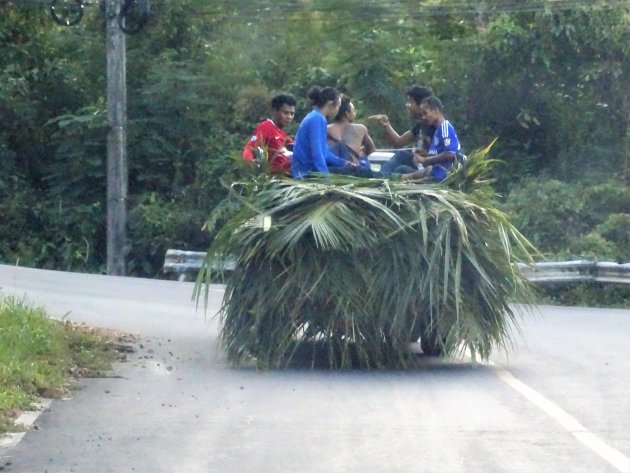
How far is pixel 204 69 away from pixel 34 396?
57.8 ft

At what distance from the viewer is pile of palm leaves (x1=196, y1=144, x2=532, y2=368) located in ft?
33.2

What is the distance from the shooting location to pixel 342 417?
8602mm

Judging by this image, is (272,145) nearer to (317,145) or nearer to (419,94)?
(317,145)

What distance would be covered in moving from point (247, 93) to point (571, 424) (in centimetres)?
1814

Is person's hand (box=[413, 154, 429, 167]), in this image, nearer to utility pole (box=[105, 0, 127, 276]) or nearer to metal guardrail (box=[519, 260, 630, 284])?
metal guardrail (box=[519, 260, 630, 284])

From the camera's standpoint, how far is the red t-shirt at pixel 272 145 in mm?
11305

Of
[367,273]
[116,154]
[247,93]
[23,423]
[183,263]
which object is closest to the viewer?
[23,423]

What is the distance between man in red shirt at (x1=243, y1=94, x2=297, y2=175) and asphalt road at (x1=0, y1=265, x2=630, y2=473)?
180 cm

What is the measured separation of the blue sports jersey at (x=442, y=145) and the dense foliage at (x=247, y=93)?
9797mm

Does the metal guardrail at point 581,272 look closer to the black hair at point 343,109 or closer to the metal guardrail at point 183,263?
the metal guardrail at point 183,263

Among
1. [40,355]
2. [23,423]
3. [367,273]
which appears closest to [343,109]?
[367,273]

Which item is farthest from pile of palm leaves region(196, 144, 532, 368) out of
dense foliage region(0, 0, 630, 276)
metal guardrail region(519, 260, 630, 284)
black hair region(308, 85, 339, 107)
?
dense foliage region(0, 0, 630, 276)

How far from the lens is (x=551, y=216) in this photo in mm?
21047

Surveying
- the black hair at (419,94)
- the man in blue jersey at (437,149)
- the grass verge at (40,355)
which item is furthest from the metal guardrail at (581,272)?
the grass verge at (40,355)
